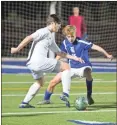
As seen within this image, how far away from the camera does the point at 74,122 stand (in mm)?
8969

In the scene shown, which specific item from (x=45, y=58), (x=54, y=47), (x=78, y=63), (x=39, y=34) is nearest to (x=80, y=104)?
(x=45, y=58)

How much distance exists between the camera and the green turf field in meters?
9.29

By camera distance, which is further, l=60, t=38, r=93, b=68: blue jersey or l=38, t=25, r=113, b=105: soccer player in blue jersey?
l=60, t=38, r=93, b=68: blue jersey

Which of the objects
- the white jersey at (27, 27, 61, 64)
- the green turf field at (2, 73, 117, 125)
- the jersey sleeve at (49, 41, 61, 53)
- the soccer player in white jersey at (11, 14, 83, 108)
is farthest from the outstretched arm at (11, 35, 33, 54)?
the green turf field at (2, 73, 117, 125)

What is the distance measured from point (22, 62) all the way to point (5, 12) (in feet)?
19.1

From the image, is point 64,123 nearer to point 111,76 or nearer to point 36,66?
point 36,66

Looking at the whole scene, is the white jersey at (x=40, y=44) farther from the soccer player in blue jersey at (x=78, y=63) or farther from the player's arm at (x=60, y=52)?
the soccer player in blue jersey at (x=78, y=63)

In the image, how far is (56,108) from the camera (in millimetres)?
10984

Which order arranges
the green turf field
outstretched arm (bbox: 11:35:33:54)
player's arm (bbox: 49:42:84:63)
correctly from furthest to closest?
player's arm (bbox: 49:42:84:63)
outstretched arm (bbox: 11:35:33:54)
the green turf field

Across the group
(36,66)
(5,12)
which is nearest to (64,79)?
(36,66)

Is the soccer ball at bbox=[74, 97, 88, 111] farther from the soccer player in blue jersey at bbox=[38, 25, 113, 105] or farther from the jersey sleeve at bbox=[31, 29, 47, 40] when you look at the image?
the jersey sleeve at bbox=[31, 29, 47, 40]

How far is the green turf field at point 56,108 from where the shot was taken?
366 inches

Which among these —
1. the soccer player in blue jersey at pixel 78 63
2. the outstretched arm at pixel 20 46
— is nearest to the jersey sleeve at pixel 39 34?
the outstretched arm at pixel 20 46

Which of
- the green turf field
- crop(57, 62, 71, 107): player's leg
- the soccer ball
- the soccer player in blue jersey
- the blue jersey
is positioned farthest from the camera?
the blue jersey
